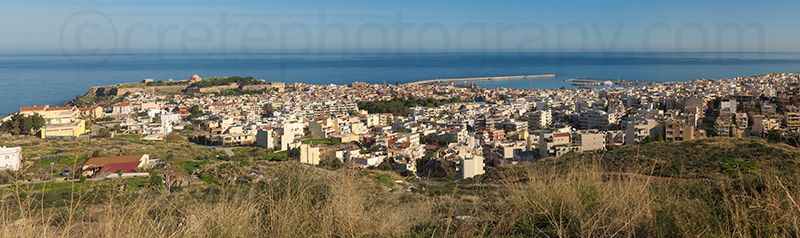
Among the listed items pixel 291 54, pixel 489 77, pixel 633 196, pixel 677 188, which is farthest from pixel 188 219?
pixel 291 54

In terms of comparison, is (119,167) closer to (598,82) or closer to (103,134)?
(103,134)

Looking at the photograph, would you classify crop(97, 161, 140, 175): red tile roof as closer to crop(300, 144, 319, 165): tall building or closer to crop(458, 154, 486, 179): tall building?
crop(300, 144, 319, 165): tall building

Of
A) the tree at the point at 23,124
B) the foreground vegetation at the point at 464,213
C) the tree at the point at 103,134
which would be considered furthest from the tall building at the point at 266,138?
the foreground vegetation at the point at 464,213

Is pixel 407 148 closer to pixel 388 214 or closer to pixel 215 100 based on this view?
pixel 388 214

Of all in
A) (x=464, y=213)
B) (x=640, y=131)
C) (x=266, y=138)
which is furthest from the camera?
(x=266, y=138)

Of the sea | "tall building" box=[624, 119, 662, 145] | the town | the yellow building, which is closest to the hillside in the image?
the town

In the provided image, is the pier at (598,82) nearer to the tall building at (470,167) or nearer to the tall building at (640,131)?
the tall building at (640,131)

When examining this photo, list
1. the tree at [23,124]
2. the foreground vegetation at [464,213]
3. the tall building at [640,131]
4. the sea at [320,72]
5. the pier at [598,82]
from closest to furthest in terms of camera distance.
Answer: the foreground vegetation at [464,213] < the tall building at [640,131] < the tree at [23,124] < the sea at [320,72] < the pier at [598,82]

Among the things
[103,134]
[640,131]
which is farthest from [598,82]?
[103,134]
